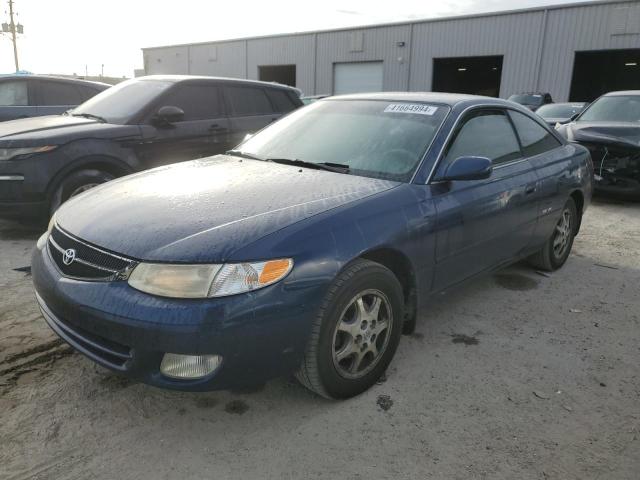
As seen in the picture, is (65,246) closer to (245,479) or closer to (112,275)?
(112,275)

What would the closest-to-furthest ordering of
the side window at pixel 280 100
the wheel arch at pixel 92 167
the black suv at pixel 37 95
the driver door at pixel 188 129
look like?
the wheel arch at pixel 92 167, the driver door at pixel 188 129, the side window at pixel 280 100, the black suv at pixel 37 95

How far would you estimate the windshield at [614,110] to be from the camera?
814cm

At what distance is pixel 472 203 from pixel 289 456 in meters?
1.86

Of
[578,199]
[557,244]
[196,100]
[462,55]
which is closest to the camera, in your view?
[557,244]

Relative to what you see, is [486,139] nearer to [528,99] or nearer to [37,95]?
[37,95]

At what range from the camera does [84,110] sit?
590 cm

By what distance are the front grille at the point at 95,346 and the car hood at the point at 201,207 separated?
40cm

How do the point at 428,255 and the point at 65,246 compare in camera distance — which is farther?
the point at 428,255

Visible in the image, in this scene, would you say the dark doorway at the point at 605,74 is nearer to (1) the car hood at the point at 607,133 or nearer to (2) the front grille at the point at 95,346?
(1) the car hood at the point at 607,133

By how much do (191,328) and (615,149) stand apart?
23.6ft

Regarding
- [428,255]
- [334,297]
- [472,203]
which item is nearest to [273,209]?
[334,297]

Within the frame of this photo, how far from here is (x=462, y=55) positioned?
79.5 ft

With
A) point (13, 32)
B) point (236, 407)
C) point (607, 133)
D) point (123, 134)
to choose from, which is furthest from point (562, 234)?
point (13, 32)

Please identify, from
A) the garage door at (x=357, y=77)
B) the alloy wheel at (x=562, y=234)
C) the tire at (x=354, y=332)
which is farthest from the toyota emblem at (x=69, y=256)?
the garage door at (x=357, y=77)
